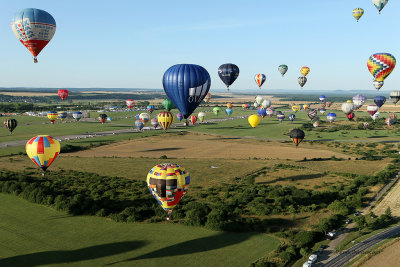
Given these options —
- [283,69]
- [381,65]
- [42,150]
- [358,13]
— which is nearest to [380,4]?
[358,13]

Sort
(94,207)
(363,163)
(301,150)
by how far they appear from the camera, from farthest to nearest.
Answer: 1. (301,150)
2. (363,163)
3. (94,207)

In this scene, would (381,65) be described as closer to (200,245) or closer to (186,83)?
(186,83)

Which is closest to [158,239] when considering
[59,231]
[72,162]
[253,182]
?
[59,231]

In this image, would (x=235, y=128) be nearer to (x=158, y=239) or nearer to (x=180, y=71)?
(x=180, y=71)

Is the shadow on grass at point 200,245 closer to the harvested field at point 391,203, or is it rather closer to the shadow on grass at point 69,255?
the shadow on grass at point 69,255

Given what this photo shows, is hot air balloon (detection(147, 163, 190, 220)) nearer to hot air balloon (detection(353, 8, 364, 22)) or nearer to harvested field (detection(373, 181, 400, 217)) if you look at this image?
harvested field (detection(373, 181, 400, 217))

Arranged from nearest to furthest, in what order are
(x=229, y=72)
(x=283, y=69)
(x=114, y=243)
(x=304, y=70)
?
(x=114, y=243), (x=229, y=72), (x=283, y=69), (x=304, y=70)
